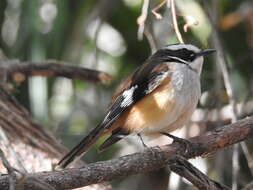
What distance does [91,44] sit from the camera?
18.4 feet

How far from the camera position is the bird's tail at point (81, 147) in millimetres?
3543

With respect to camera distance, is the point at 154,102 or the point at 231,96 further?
the point at 231,96

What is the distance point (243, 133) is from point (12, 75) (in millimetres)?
1937

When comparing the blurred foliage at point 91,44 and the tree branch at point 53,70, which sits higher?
the blurred foliage at point 91,44

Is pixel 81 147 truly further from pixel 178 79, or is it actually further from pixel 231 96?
pixel 231 96

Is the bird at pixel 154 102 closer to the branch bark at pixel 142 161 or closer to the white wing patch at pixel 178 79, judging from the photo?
the white wing patch at pixel 178 79

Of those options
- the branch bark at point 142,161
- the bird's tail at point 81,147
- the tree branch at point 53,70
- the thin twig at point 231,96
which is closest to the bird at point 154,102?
the bird's tail at point 81,147

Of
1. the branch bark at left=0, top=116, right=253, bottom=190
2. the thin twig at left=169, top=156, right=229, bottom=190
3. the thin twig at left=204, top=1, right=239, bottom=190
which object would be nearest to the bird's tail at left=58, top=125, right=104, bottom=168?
the branch bark at left=0, top=116, right=253, bottom=190

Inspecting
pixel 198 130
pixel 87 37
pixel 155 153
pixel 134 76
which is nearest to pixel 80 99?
pixel 87 37

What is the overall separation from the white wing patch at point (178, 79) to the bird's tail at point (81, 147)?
0.52 meters

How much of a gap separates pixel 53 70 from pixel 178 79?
3.33ft

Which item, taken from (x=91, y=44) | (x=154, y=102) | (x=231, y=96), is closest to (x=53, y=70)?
(x=154, y=102)

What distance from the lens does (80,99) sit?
515 centimetres

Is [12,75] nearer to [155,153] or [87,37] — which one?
A: [87,37]
